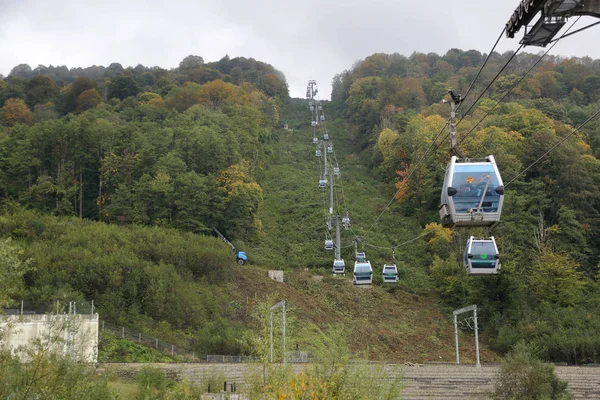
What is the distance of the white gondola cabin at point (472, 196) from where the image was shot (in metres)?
17.7

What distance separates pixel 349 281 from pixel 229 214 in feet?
33.3

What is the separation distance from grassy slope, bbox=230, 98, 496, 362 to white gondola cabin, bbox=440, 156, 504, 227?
13935mm

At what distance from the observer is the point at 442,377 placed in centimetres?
3117

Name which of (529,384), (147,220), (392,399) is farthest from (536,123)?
(392,399)

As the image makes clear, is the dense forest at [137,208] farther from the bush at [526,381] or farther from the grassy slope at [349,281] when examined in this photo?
the bush at [526,381]

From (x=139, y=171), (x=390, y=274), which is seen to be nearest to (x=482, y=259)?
(x=390, y=274)

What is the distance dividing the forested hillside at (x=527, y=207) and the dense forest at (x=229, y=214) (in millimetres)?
140

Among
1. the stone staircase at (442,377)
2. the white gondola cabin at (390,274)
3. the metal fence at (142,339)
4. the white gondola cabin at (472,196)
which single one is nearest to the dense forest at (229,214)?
the metal fence at (142,339)

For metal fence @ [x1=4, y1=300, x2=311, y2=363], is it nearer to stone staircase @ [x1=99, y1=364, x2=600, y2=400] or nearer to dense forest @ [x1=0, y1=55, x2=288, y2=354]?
dense forest @ [x1=0, y1=55, x2=288, y2=354]

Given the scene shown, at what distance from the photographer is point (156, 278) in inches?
1594

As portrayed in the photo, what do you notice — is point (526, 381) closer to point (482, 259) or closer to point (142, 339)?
point (482, 259)

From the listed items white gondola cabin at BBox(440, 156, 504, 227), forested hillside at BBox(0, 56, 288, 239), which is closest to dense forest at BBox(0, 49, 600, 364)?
forested hillside at BBox(0, 56, 288, 239)

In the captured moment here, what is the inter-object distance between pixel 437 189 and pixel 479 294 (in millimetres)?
15111

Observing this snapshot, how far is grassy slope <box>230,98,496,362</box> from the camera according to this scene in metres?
42.6
